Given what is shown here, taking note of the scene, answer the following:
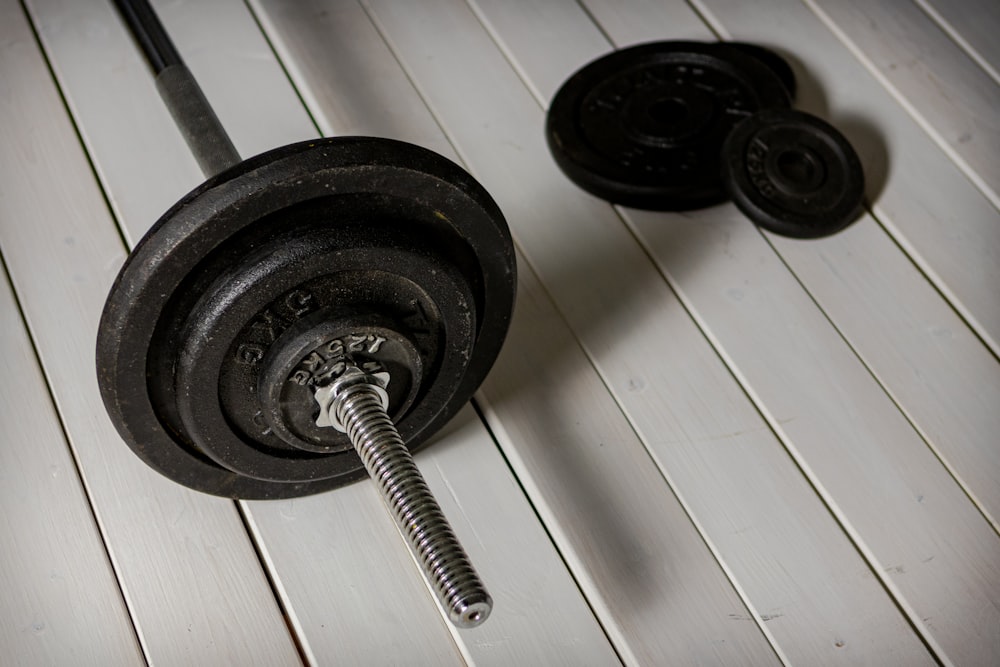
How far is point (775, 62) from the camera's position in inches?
66.4

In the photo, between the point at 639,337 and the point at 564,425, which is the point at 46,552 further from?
the point at 639,337

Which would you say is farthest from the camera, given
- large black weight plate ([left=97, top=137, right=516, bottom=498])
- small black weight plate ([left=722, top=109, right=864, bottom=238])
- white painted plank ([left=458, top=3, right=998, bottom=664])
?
small black weight plate ([left=722, top=109, right=864, bottom=238])

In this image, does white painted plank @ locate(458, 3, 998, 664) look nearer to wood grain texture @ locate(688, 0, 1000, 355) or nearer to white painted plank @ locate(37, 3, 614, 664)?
wood grain texture @ locate(688, 0, 1000, 355)

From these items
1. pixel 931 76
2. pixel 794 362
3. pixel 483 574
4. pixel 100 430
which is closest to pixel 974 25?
pixel 931 76

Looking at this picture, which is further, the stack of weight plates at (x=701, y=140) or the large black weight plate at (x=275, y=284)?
the stack of weight plates at (x=701, y=140)

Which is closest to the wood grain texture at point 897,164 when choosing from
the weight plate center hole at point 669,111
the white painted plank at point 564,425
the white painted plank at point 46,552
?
the weight plate center hole at point 669,111

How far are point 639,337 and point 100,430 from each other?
28.0 inches

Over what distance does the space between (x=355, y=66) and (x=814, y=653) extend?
3.61 feet

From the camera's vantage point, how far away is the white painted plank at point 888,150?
1506 mm

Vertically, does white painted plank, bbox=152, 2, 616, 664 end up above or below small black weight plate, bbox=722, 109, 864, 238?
below

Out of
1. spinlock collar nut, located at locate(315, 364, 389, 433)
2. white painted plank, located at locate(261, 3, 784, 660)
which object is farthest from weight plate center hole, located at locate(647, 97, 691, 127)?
spinlock collar nut, located at locate(315, 364, 389, 433)

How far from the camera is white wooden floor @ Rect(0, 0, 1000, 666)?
1.18 m

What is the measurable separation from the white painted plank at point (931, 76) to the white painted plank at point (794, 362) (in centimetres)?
24

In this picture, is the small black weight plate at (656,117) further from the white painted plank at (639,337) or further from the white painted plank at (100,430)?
the white painted plank at (100,430)
